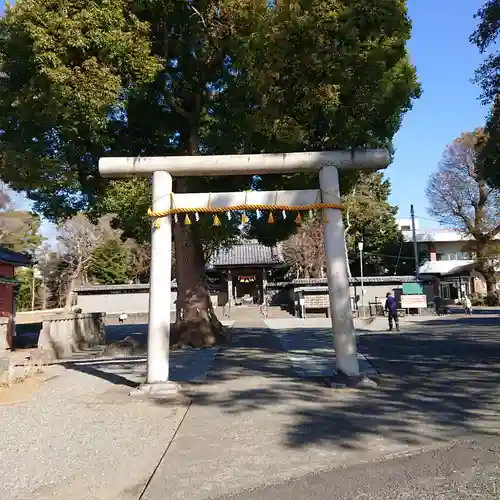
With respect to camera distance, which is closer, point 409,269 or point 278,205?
point 278,205

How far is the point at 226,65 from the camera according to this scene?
14.7 m

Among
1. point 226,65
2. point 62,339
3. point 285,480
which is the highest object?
point 226,65

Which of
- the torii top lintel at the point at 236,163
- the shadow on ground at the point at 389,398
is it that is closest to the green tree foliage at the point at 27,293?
the shadow on ground at the point at 389,398

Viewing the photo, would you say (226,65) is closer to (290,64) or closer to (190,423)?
(290,64)

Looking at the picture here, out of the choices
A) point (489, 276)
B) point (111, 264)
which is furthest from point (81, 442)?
point (111, 264)

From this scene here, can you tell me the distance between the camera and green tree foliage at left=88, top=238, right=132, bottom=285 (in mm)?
43781

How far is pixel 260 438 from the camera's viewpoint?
568 centimetres

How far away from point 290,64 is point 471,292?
42637 mm

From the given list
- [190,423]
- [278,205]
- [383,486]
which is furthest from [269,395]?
[383,486]

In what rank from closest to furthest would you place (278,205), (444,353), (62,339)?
(278,205)
(444,353)
(62,339)

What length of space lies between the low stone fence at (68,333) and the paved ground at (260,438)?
4.45 m

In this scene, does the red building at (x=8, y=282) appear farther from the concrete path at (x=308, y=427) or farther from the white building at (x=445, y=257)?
the white building at (x=445, y=257)

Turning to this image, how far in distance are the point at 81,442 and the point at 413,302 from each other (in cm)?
2631

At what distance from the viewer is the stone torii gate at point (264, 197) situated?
852cm
